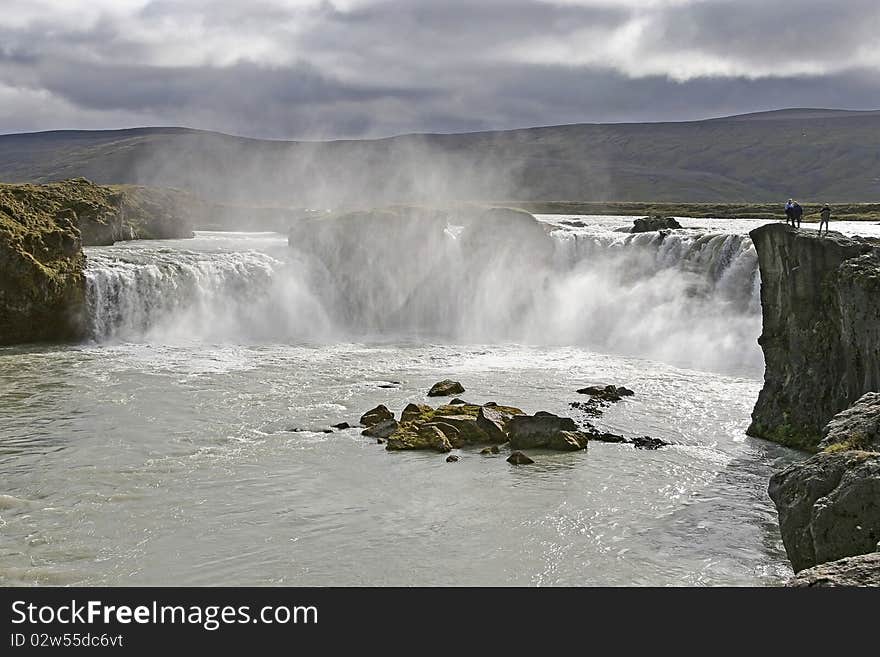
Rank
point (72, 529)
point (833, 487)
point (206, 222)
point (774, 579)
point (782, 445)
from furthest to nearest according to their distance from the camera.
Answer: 1. point (206, 222)
2. point (782, 445)
3. point (72, 529)
4. point (774, 579)
5. point (833, 487)

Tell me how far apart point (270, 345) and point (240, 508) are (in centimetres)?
1970

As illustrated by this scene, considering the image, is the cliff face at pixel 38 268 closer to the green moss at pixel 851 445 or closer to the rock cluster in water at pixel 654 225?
the rock cluster in water at pixel 654 225

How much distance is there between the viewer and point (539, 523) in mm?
14867

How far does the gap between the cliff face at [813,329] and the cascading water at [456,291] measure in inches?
413

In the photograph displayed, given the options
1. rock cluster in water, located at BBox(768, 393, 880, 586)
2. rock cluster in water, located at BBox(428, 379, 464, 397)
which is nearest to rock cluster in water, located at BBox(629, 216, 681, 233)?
rock cluster in water, located at BBox(428, 379, 464, 397)

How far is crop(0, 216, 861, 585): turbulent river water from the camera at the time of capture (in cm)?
1330

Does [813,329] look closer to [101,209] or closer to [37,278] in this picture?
[37,278]

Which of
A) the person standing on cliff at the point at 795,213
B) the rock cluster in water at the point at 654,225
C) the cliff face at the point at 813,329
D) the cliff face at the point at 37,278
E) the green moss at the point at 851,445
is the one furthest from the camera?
the rock cluster in water at the point at 654,225

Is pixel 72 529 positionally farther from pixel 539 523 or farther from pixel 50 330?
pixel 50 330

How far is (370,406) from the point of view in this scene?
919 inches

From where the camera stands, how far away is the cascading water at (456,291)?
3444cm

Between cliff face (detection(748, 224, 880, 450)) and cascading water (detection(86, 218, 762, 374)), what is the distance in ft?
34.4

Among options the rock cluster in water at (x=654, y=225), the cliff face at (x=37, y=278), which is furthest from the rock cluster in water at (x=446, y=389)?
the rock cluster in water at (x=654, y=225)
